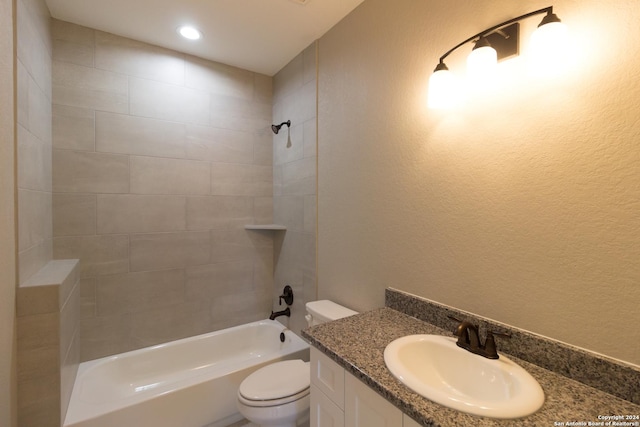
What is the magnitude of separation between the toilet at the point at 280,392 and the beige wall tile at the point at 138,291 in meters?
1.01

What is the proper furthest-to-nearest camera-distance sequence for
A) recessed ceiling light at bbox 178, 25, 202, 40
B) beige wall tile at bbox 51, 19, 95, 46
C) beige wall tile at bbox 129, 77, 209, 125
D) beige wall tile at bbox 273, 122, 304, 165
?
1. beige wall tile at bbox 273, 122, 304, 165
2. beige wall tile at bbox 129, 77, 209, 125
3. recessed ceiling light at bbox 178, 25, 202, 40
4. beige wall tile at bbox 51, 19, 95, 46

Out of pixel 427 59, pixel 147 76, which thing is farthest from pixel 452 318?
pixel 147 76

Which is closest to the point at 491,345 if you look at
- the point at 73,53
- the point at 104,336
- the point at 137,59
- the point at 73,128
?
the point at 104,336

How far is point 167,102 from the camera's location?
84.8 inches

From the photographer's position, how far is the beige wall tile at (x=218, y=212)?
2293 mm

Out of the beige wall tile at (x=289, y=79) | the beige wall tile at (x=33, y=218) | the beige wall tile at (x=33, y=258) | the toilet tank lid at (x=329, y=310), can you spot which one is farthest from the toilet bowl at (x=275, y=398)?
the beige wall tile at (x=289, y=79)

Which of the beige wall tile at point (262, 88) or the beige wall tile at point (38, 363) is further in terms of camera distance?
the beige wall tile at point (262, 88)

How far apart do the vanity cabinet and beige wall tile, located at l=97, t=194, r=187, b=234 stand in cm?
164

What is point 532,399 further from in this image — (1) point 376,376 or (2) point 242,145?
(2) point 242,145

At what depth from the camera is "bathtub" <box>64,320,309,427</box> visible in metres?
1.52

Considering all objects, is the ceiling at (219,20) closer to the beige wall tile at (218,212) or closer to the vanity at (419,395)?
the beige wall tile at (218,212)

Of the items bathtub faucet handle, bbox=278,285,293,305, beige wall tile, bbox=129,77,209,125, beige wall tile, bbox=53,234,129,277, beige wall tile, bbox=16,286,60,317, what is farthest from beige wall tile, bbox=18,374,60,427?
beige wall tile, bbox=129,77,209,125

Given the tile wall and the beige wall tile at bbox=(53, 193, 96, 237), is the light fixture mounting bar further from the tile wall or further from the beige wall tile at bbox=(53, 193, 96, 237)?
the beige wall tile at bbox=(53, 193, 96, 237)

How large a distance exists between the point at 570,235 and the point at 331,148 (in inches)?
53.0
